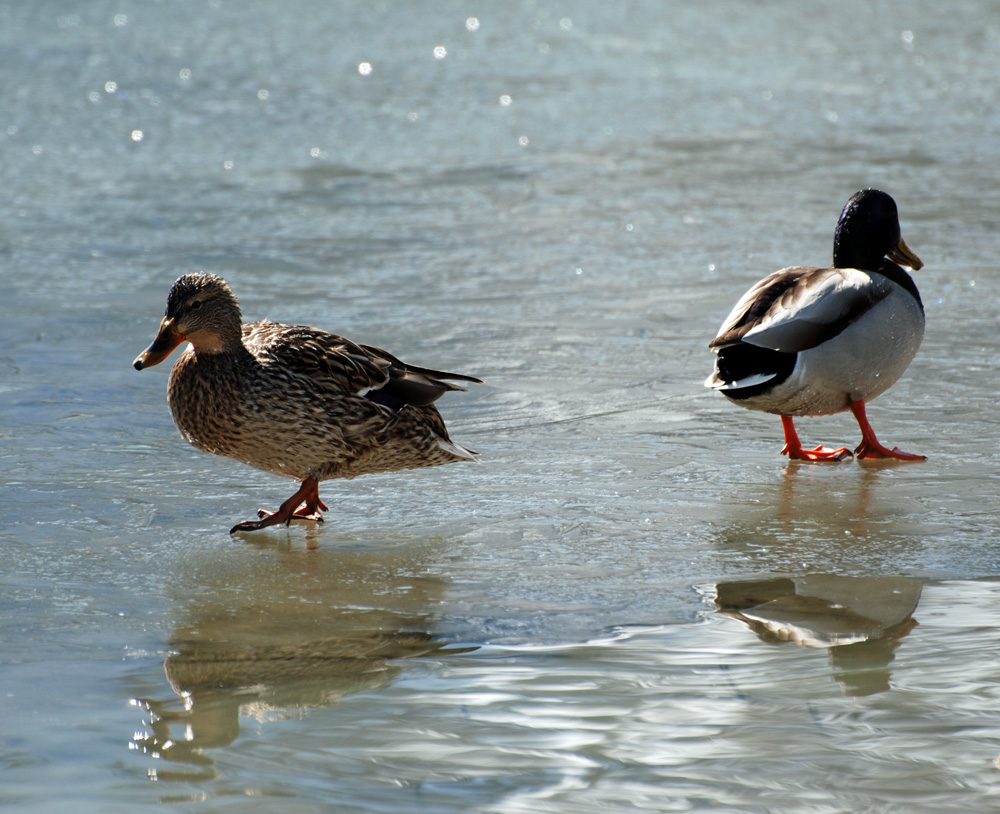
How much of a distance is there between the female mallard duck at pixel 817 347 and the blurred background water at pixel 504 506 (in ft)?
0.71

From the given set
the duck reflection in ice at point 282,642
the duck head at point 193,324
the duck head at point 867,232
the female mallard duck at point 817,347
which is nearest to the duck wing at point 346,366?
the duck head at point 193,324

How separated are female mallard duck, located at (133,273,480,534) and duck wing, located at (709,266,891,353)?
3.82 ft

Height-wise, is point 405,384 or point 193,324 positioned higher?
point 193,324

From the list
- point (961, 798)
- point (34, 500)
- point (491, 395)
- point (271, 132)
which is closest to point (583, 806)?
point (961, 798)

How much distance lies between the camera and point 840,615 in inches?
131

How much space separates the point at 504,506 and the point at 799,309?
141 cm

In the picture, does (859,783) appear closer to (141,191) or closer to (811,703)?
(811,703)

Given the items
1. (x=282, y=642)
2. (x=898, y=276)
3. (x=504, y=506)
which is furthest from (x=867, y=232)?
(x=282, y=642)

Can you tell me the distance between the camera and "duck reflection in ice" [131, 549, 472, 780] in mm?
2807

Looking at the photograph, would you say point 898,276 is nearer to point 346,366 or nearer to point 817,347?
point 817,347

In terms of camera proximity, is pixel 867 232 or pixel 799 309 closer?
pixel 799 309

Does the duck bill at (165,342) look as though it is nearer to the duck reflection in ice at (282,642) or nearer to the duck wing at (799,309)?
the duck reflection in ice at (282,642)

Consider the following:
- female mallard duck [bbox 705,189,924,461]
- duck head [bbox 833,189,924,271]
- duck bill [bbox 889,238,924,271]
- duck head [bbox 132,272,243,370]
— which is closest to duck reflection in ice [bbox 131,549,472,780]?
duck head [bbox 132,272,243,370]

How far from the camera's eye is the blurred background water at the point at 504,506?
266cm
